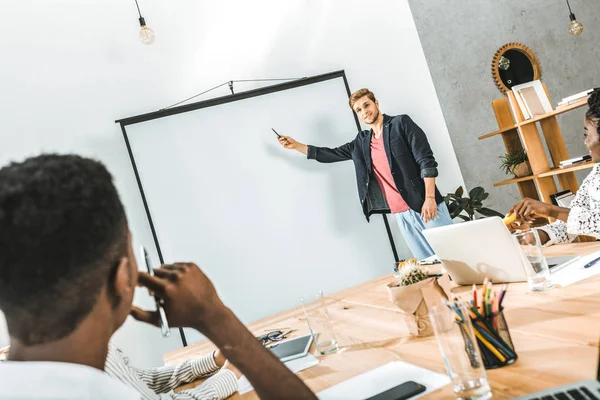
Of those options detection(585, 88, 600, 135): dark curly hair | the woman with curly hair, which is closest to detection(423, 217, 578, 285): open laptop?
the woman with curly hair

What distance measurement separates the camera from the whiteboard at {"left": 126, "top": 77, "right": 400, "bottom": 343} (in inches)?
140

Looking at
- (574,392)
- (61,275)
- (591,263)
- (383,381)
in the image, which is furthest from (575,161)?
(61,275)

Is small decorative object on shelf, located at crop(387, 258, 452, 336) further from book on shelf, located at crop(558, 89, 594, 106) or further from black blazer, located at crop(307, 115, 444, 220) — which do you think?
book on shelf, located at crop(558, 89, 594, 106)

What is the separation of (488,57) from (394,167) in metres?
1.83

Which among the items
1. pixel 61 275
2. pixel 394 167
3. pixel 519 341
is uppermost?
pixel 394 167

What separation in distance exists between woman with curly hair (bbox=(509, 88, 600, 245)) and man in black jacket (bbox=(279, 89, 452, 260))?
141 cm

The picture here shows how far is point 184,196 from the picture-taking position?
3566 millimetres

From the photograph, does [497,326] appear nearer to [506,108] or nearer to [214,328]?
[214,328]

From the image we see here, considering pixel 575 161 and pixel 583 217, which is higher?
pixel 575 161

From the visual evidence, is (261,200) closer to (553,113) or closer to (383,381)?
(553,113)

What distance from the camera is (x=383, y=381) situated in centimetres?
113

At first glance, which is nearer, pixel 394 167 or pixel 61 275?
pixel 61 275

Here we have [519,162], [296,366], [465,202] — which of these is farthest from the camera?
[465,202]

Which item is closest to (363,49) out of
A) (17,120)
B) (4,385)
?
(17,120)
